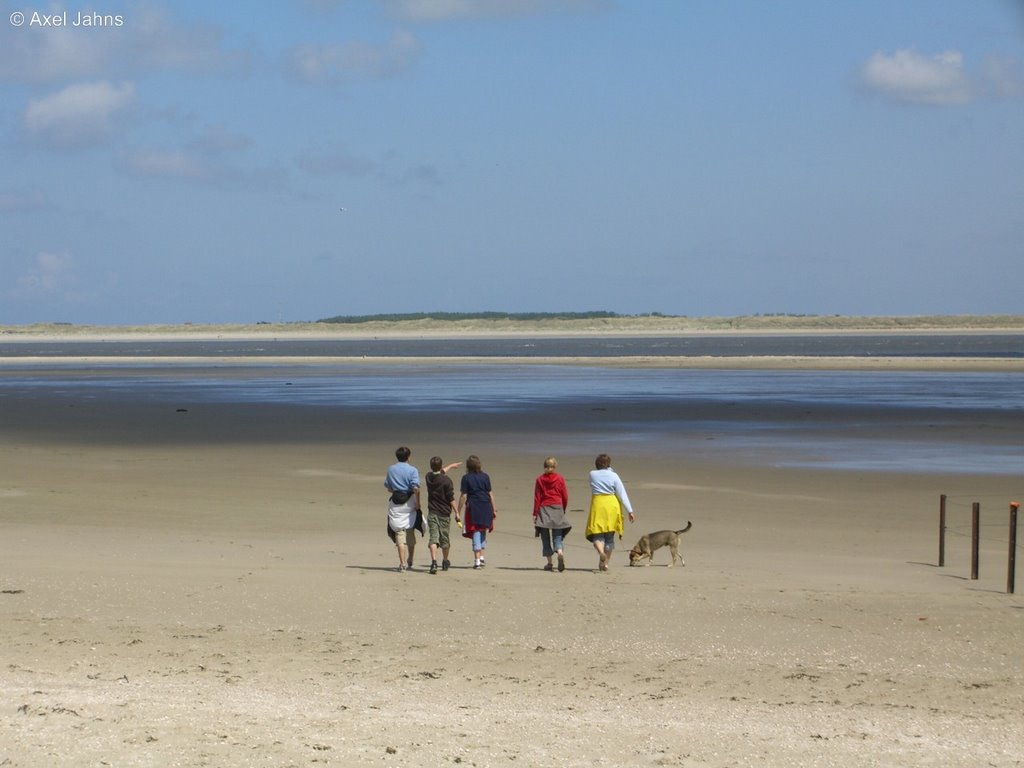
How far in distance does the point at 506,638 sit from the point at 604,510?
12.2 feet

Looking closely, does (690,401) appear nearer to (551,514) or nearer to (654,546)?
(654,546)

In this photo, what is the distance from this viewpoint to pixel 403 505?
47.5 feet

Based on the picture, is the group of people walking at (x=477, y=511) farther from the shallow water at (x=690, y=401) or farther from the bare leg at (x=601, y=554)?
the shallow water at (x=690, y=401)

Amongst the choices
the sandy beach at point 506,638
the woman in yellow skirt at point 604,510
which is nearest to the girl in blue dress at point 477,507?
the sandy beach at point 506,638

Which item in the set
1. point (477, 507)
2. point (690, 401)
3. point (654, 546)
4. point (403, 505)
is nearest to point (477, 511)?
point (477, 507)

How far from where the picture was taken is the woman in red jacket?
1433 cm

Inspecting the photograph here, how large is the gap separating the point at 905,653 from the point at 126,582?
741 centimetres

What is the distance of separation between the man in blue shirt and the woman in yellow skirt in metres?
1.95

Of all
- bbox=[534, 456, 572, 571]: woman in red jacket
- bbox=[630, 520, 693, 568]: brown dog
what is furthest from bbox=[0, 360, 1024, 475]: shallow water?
bbox=[534, 456, 572, 571]: woman in red jacket

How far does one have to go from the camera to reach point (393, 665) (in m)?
10.1

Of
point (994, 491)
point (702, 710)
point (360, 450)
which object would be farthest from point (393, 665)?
point (360, 450)

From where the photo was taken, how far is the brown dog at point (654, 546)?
14.6 metres

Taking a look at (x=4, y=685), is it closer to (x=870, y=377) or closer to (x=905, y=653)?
(x=905, y=653)

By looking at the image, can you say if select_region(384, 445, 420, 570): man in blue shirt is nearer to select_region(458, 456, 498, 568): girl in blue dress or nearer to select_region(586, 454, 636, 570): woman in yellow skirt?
select_region(458, 456, 498, 568): girl in blue dress
